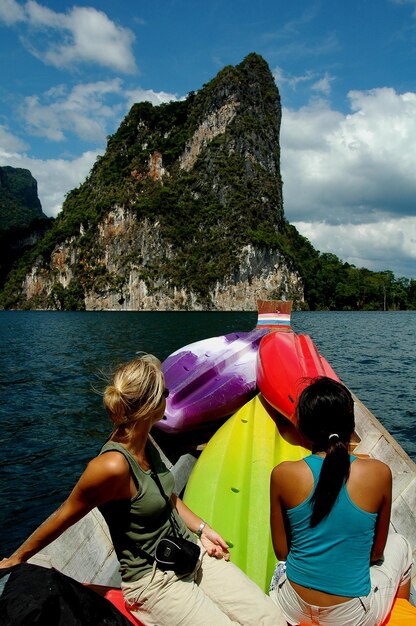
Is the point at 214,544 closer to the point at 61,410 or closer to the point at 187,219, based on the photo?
the point at 61,410

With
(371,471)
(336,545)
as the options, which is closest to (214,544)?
(336,545)

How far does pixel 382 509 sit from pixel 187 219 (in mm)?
121208

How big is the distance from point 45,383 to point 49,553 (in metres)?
15.8

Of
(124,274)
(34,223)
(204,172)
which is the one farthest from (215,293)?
(34,223)

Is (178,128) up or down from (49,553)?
up

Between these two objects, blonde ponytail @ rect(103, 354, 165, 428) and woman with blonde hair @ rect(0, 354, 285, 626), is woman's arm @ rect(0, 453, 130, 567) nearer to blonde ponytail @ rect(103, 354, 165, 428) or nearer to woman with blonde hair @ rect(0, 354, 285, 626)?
woman with blonde hair @ rect(0, 354, 285, 626)

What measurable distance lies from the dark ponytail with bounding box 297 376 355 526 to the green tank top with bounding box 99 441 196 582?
0.74m

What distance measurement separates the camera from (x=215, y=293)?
370ft

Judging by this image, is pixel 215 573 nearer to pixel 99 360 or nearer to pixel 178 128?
pixel 99 360

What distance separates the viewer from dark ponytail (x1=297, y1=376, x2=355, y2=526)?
2.20 metres

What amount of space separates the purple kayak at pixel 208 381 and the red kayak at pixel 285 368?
37cm

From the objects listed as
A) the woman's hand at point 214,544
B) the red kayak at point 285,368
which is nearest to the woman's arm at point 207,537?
the woman's hand at point 214,544

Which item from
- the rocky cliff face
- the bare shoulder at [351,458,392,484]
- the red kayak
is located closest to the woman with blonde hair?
the bare shoulder at [351,458,392,484]

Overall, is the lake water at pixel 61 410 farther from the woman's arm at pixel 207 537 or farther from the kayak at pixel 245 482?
the kayak at pixel 245 482
